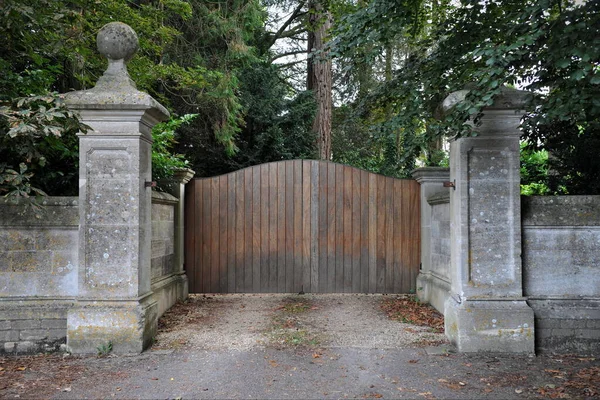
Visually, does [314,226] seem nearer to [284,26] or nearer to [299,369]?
[299,369]

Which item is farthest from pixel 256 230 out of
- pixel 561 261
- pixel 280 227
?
pixel 561 261

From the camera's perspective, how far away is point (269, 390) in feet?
11.5

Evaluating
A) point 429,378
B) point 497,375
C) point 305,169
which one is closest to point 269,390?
point 429,378

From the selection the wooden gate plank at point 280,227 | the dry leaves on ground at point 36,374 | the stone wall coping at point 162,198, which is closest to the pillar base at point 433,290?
the wooden gate plank at point 280,227

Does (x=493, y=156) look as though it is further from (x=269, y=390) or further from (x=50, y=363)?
(x=50, y=363)

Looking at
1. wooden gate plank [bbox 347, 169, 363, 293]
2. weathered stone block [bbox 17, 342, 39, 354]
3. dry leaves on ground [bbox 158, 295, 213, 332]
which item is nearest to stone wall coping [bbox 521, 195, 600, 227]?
wooden gate plank [bbox 347, 169, 363, 293]

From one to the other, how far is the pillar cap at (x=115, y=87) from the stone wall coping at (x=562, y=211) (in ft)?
12.6

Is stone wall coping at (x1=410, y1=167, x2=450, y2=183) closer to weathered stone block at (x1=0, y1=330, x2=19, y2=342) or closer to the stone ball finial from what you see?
the stone ball finial

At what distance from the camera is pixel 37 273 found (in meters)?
4.50

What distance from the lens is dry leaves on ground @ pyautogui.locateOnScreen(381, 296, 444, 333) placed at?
5500 millimetres

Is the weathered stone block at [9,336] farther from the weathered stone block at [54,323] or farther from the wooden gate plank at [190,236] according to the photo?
the wooden gate plank at [190,236]

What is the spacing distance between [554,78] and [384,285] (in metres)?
3.89

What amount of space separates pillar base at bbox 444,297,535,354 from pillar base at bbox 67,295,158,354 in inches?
120

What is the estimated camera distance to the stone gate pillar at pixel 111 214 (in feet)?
14.2
